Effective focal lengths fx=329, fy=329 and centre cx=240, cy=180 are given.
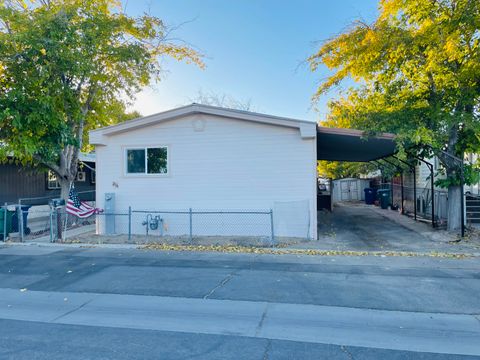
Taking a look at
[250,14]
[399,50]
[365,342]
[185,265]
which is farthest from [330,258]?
[250,14]

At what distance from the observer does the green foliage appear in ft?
29.9

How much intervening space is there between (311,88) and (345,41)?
7.50 ft

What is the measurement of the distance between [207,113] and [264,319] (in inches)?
289

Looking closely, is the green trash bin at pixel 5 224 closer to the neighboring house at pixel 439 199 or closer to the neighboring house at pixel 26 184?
the neighboring house at pixel 26 184

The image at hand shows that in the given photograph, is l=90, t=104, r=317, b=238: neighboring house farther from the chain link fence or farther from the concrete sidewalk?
the concrete sidewalk

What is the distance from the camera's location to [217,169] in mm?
10562

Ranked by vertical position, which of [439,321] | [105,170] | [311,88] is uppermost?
[311,88]

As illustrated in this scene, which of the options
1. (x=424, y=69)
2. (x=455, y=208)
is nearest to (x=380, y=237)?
(x=455, y=208)

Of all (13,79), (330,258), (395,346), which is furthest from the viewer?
(13,79)

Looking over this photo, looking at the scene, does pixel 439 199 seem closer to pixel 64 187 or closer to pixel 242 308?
pixel 242 308

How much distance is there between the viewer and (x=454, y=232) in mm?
10188

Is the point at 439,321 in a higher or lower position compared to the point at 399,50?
lower

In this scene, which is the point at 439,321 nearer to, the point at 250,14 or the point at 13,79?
the point at 13,79

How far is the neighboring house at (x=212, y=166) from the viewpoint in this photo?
10031 millimetres
